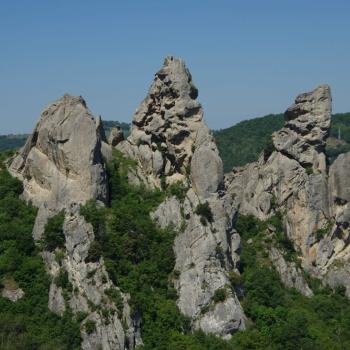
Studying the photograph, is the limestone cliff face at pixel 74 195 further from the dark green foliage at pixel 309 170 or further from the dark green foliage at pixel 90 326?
the dark green foliage at pixel 309 170

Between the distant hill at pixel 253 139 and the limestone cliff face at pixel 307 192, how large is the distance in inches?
3313

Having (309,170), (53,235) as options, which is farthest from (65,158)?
(309,170)

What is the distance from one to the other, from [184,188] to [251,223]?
10.7 meters

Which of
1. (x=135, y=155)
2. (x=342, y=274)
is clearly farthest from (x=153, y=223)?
(x=342, y=274)

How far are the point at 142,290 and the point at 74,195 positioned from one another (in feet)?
30.4

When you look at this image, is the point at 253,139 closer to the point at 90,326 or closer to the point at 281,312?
the point at 281,312

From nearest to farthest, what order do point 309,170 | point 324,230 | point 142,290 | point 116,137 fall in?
point 142,290
point 116,137
point 324,230
point 309,170

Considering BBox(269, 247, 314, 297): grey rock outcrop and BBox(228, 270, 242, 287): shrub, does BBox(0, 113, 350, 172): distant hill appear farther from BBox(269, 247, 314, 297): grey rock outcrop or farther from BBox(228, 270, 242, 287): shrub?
BBox(228, 270, 242, 287): shrub

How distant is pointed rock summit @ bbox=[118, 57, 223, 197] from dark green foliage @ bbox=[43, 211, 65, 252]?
35.3ft

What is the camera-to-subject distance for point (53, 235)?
55.8 meters

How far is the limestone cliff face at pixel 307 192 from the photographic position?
67.6 meters

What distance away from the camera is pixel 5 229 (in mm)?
57594

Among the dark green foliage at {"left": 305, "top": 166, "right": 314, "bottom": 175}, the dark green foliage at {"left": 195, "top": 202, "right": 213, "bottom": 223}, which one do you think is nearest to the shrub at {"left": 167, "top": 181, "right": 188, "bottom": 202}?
the dark green foliage at {"left": 195, "top": 202, "right": 213, "bottom": 223}

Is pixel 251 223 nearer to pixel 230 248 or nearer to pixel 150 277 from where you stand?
pixel 230 248
